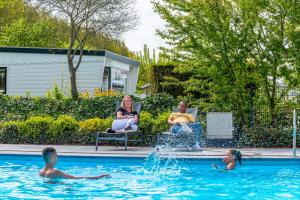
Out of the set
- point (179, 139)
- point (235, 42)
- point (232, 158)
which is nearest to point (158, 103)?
point (235, 42)

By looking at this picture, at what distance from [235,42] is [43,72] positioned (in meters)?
9.96

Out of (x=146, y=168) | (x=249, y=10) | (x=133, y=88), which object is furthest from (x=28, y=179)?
(x=133, y=88)

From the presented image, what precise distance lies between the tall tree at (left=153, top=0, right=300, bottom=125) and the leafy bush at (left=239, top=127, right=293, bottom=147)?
80cm

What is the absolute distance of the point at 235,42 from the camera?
13523 millimetres

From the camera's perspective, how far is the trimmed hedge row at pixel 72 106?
585 inches

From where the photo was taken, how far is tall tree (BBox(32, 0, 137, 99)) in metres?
18.9

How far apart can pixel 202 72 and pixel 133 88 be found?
1243 cm

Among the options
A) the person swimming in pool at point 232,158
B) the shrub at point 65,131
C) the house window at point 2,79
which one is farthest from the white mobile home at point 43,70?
the person swimming in pool at point 232,158

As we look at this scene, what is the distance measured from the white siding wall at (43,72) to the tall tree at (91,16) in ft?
5.79

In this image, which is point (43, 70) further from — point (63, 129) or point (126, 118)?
point (126, 118)

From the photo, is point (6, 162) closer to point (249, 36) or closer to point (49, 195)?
point (49, 195)

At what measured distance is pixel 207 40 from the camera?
13.7m

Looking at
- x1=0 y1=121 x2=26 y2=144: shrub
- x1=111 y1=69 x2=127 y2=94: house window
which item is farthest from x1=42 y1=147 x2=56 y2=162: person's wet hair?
x1=111 y1=69 x2=127 y2=94: house window

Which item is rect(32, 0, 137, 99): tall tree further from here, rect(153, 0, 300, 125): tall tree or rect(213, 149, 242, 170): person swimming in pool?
rect(213, 149, 242, 170): person swimming in pool
